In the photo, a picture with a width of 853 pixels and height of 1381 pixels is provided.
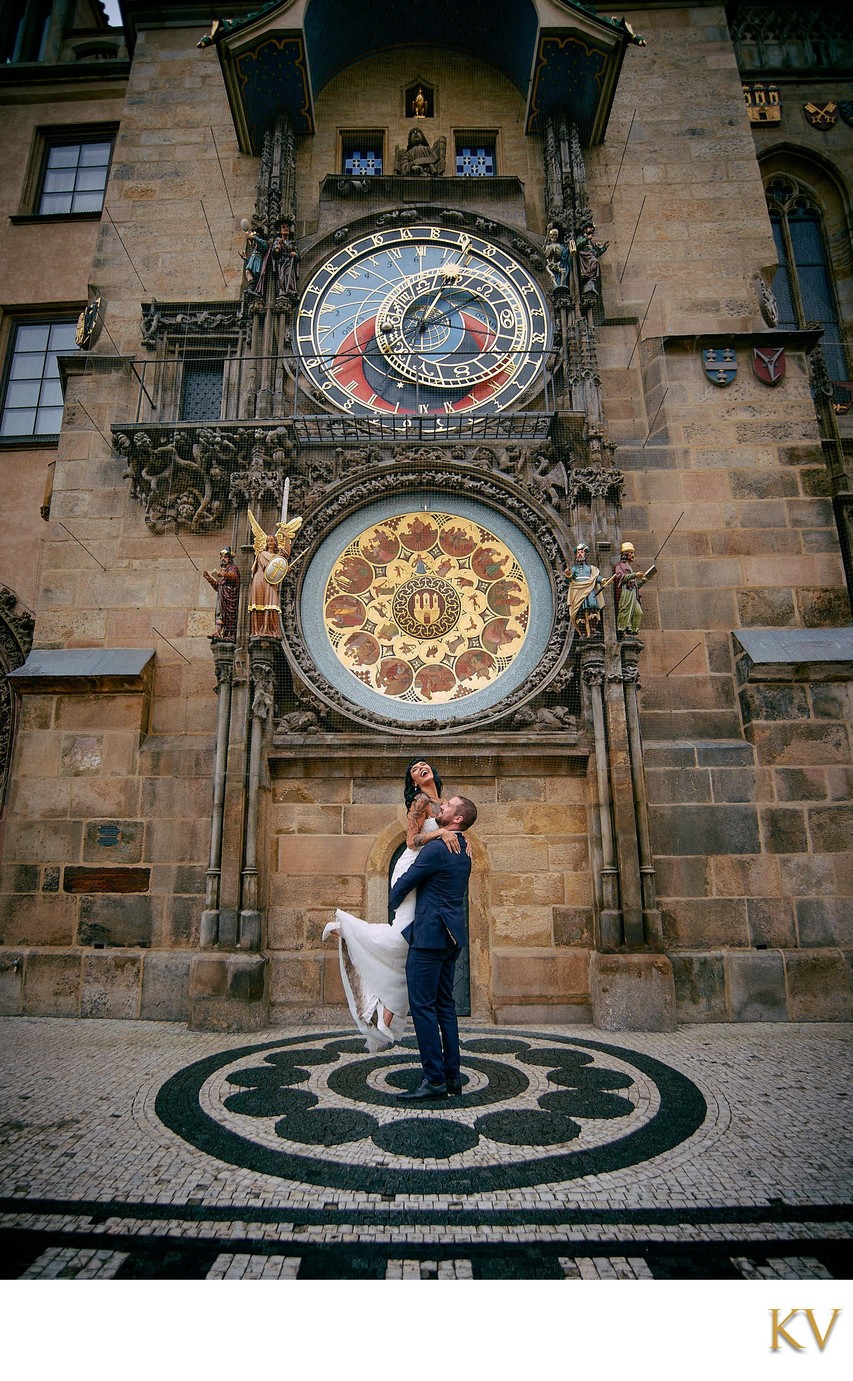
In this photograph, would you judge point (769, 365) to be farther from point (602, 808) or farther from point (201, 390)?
point (201, 390)

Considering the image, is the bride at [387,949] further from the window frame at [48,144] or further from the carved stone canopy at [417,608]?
the window frame at [48,144]

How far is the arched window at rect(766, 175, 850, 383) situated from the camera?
12742mm

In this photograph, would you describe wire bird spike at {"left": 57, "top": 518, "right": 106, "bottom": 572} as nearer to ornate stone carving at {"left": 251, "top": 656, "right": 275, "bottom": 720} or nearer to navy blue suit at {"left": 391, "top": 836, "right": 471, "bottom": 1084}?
ornate stone carving at {"left": 251, "top": 656, "right": 275, "bottom": 720}

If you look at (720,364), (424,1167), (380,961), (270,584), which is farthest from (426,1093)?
(720,364)

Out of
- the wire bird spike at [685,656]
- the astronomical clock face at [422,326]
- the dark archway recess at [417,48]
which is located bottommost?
the wire bird spike at [685,656]

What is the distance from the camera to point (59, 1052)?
19.3ft

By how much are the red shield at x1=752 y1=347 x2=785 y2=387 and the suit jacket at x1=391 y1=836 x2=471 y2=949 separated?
8026 mm

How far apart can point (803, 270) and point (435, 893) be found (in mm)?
13819

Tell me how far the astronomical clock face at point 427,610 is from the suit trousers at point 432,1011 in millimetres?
3979

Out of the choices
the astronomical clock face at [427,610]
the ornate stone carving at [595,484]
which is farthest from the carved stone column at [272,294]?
the ornate stone carving at [595,484]

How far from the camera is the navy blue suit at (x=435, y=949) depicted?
14.4ft

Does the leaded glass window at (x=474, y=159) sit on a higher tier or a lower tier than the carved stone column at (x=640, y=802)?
higher

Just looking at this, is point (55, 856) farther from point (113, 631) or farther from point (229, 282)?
point (229, 282)

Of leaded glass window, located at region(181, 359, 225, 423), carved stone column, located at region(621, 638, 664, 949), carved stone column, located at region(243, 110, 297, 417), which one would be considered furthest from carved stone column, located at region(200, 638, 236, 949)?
carved stone column, located at region(621, 638, 664, 949)
